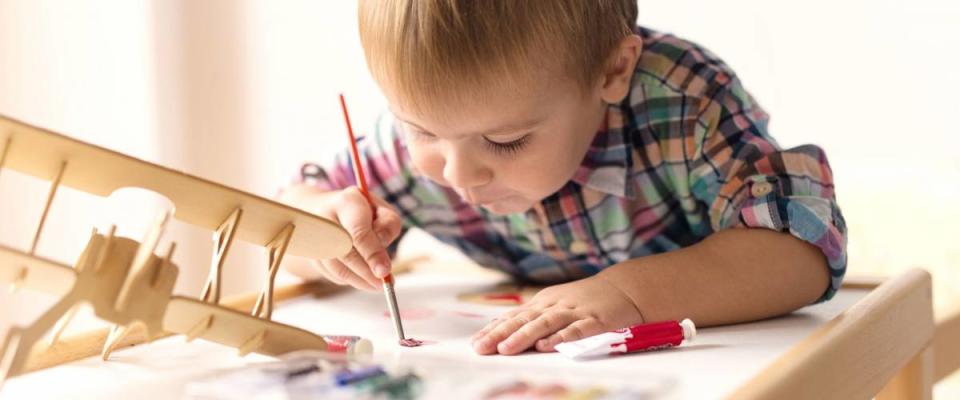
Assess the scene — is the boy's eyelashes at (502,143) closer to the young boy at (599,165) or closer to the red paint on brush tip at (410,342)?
the young boy at (599,165)

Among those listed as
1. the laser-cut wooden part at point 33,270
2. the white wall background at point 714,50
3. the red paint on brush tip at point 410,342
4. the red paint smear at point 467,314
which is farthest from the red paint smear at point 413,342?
the white wall background at point 714,50

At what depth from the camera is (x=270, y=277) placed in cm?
58

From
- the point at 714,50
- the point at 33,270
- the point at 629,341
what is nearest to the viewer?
the point at 33,270

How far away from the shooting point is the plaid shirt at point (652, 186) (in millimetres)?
774

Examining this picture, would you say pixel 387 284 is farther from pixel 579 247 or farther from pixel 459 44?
pixel 579 247

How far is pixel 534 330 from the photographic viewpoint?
2.09 ft

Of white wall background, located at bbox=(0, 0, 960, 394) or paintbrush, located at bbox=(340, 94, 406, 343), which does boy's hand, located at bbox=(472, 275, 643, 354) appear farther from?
white wall background, located at bbox=(0, 0, 960, 394)

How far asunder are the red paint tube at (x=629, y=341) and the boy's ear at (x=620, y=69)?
24 centimetres

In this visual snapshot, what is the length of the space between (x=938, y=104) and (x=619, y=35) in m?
→ 0.63

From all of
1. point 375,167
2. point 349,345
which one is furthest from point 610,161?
point 349,345

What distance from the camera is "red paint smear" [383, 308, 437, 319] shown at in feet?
2.60

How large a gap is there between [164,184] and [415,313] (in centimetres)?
30

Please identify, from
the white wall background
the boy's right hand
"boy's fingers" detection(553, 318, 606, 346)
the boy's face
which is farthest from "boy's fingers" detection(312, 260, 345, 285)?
the white wall background

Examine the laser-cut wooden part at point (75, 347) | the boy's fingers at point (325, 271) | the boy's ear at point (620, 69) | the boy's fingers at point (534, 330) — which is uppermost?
the boy's ear at point (620, 69)
